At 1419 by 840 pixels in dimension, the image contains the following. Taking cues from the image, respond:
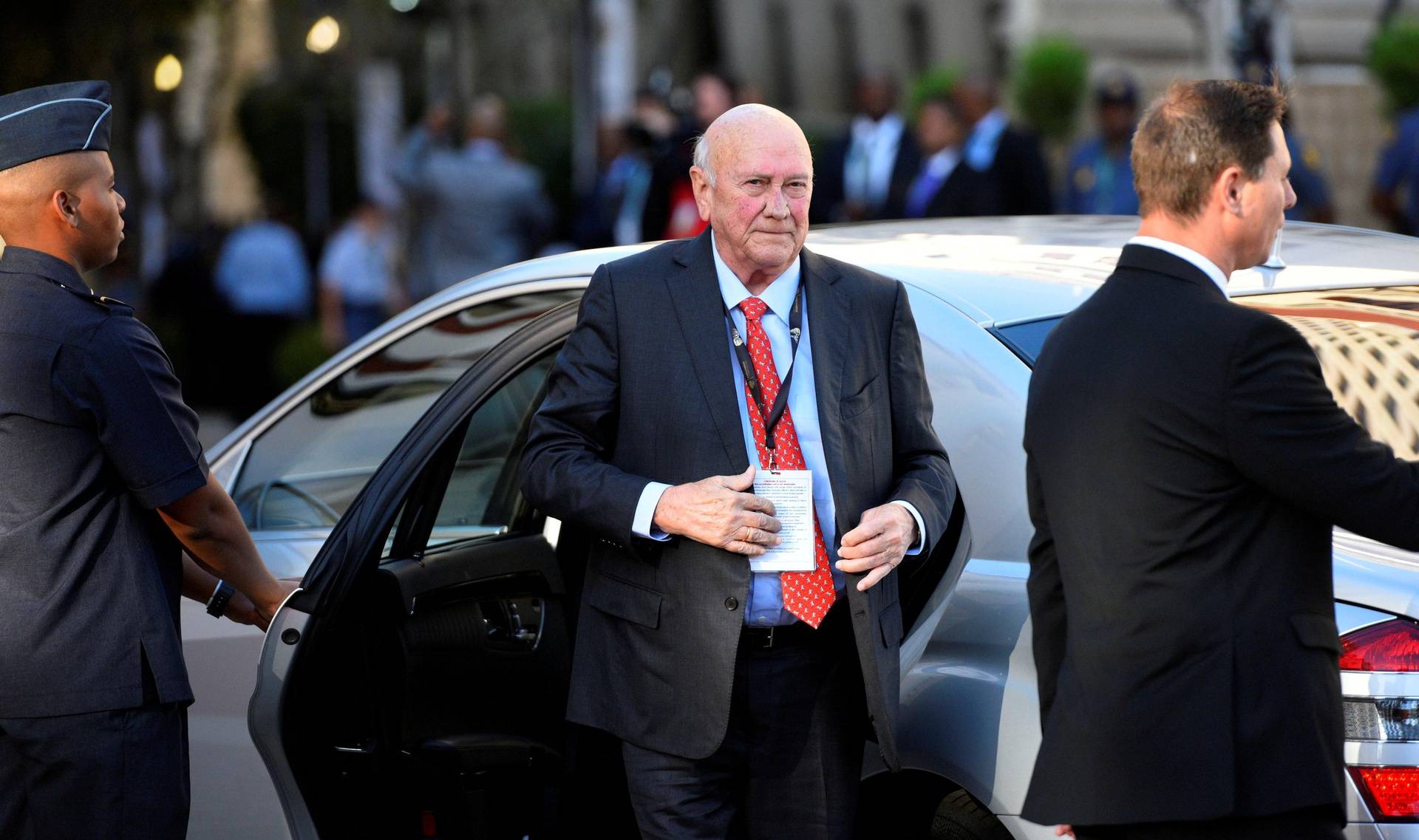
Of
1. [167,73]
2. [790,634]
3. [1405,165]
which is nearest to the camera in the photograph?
[790,634]

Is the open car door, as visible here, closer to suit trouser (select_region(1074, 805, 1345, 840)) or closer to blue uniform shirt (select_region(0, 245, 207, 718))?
blue uniform shirt (select_region(0, 245, 207, 718))

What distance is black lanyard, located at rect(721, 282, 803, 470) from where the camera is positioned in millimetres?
3248

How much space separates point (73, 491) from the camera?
3.10 metres

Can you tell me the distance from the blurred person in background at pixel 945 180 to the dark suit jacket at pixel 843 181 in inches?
3.3

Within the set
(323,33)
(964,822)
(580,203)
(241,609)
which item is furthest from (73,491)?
(323,33)

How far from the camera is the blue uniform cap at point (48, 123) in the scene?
3.14m

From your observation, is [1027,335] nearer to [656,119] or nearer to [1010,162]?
[1010,162]

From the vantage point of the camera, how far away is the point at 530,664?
422 centimetres

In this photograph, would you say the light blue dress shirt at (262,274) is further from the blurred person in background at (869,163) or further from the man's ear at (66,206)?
the man's ear at (66,206)

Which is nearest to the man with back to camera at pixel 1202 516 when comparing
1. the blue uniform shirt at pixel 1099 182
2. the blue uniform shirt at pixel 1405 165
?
the blue uniform shirt at pixel 1099 182

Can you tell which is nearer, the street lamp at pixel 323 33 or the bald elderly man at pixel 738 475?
the bald elderly man at pixel 738 475

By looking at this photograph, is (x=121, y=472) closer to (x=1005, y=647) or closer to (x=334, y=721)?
(x=334, y=721)

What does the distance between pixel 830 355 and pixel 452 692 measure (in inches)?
54.4

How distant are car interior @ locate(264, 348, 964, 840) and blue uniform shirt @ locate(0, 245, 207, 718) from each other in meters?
0.59
